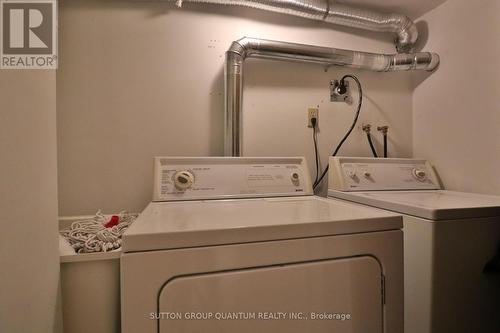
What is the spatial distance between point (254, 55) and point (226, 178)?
2.26ft

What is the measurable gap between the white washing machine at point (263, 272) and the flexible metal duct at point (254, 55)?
587 millimetres

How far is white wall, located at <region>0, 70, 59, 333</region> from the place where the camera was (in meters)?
0.59

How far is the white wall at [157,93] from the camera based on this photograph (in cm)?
122

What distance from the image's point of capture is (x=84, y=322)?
640 mm

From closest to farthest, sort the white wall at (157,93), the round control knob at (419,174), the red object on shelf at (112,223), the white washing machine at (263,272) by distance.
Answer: the white washing machine at (263,272) < the red object on shelf at (112,223) < the white wall at (157,93) < the round control knob at (419,174)

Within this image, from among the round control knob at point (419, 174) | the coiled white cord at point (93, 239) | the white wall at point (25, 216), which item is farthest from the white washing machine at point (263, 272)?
the round control knob at point (419, 174)

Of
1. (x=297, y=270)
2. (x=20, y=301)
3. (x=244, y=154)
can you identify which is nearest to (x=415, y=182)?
(x=244, y=154)

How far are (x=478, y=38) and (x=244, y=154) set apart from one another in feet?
4.59

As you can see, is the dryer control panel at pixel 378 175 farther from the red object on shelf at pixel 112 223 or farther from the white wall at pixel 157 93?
the red object on shelf at pixel 112 223

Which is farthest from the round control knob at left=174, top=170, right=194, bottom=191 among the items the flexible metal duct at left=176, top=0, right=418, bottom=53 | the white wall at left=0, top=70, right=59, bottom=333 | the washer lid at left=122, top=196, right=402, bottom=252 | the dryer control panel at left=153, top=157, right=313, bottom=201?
the flexible metal duct at left=176, top=0, right=418, bottom=53

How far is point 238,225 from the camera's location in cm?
61

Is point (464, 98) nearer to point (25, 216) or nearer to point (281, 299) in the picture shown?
point (281, 299)

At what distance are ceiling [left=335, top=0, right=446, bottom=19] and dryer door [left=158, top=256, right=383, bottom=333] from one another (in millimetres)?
1504

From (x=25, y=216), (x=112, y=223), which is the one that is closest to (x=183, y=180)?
(x=112, y=223)
